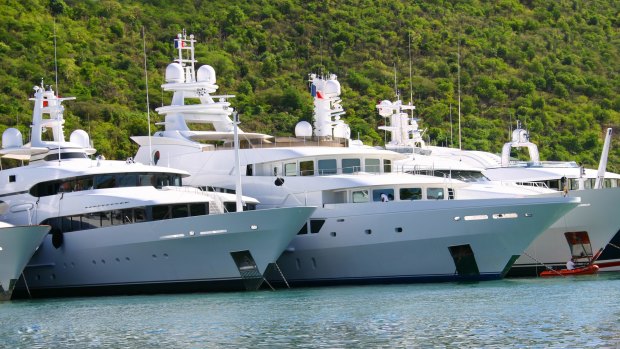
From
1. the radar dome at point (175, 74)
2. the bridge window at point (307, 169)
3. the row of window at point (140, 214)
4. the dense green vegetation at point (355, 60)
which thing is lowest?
the row of window at point (140, 214)

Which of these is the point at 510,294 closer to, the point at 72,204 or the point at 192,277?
the point at 192,277

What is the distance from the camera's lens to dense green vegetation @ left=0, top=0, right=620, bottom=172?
80.0m

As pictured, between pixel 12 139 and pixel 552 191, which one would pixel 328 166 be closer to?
pixel 552 191

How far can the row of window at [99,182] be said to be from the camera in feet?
140

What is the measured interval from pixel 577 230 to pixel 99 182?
17.0 meters

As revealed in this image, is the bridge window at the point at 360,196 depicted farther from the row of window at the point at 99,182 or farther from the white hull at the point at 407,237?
the row of window at the point at 99,182

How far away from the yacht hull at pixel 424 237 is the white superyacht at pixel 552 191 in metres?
2.82

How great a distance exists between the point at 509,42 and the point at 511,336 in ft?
232

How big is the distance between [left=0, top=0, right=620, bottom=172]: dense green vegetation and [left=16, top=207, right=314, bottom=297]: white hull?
29588 mm

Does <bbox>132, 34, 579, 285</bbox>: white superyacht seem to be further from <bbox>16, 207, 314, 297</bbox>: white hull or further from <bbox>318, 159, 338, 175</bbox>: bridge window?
<bbox>16, 207, 314, 297</bbox>: white hull

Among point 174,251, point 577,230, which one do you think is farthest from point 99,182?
point 577,230

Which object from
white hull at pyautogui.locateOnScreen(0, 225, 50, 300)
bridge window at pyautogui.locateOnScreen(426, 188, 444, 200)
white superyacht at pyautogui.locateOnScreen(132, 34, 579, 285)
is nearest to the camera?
white hull at pyautogui.locateOnScreen(0, 225, 50, 300)

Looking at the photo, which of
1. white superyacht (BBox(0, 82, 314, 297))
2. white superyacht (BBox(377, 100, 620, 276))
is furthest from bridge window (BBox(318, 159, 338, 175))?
white superyacht (BBox(377, 100, 620, 276))

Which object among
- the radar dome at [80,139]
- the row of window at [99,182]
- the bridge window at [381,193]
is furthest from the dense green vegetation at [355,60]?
the bridge window at [381,193]
